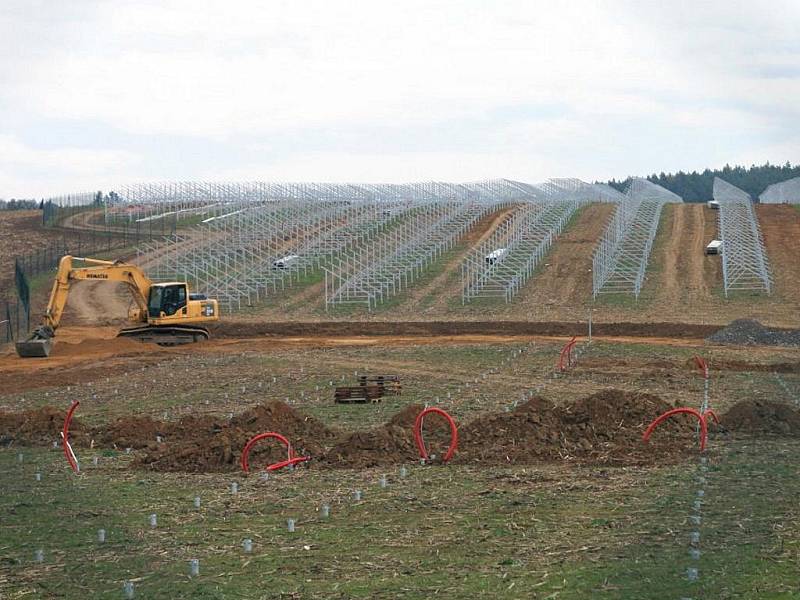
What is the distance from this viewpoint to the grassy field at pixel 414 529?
379 inches

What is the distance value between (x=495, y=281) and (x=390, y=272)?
5581mm

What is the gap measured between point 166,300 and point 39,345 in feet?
15.3

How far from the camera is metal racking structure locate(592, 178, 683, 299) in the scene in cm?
4838

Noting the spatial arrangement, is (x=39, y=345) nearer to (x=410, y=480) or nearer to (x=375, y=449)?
(x=375, y=449)

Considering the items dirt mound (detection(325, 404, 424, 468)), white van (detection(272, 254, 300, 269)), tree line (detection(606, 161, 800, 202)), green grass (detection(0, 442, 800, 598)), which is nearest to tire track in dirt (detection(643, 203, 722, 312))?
white van (detection(272, 254, 300, 269))

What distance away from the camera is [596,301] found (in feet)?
151

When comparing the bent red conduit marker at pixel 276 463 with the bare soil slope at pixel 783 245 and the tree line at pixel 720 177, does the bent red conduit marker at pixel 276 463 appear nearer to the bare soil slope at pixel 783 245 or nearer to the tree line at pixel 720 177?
the bare soil slope at pixel 783 245

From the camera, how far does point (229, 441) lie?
16.4 metres

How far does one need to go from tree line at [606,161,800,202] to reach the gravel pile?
373 ft

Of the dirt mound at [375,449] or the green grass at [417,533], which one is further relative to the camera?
the dirt mound at [375,449]

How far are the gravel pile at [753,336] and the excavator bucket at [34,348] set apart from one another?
64.5 feet

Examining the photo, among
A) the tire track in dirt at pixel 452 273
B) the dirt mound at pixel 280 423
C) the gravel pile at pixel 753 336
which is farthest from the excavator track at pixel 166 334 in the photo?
the dirt mound at pixel 280 423

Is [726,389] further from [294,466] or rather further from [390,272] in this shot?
[390,272]

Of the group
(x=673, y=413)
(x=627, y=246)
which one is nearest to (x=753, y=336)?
(x=673, y=413)
